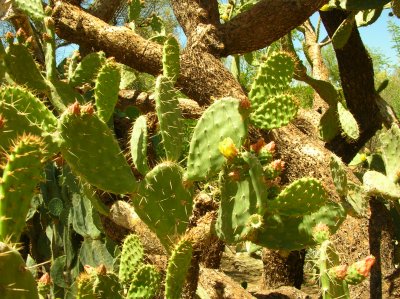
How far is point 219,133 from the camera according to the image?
5.88 ft

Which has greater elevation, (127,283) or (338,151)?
(338,151)

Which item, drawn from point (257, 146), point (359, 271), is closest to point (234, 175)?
point (257, 146)

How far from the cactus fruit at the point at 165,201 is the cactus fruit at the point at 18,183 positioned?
464mm

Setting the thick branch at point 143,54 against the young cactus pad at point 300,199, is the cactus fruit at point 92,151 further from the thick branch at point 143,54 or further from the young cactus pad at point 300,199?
the thick branch at point 143,54

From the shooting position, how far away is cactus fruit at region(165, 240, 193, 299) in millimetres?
1621

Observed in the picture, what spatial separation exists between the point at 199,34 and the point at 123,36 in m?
0.39

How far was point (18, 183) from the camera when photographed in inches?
52.6

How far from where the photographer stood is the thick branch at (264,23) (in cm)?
279

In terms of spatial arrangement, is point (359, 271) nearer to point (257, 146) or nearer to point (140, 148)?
point (257, 146)

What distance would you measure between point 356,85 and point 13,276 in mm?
2998

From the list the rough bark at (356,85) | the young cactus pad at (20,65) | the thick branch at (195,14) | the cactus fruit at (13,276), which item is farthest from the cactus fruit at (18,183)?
the rough bark at (356,85)

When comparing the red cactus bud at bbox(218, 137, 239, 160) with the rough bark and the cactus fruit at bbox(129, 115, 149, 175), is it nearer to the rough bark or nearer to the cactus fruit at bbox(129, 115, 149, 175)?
the cactus fruit at bbox(129, 115, 149, 175)

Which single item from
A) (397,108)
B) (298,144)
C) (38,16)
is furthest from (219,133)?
(397,108)

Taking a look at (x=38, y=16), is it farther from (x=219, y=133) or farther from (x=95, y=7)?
(x=219, y=133)
